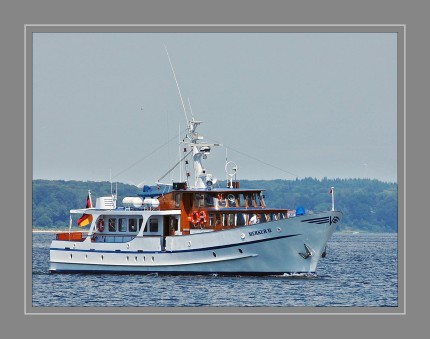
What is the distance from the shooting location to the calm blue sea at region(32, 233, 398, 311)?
51.4 metres

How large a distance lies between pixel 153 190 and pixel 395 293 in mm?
14899

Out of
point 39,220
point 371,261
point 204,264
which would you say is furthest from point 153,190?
point 371,261

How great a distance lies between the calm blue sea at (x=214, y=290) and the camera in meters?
51.4

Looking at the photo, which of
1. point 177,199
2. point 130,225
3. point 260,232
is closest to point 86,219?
point 130,225

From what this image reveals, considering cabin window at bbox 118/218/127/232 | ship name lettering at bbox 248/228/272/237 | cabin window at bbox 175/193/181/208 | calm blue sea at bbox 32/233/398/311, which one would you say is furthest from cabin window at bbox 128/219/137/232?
ship name lettering at bbox 248/228/272/237

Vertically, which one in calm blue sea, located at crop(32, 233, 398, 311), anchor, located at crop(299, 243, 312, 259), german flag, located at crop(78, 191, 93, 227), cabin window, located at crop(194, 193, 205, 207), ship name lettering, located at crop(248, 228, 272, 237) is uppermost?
cabin window, located at crop(194, 193, 205, 207)

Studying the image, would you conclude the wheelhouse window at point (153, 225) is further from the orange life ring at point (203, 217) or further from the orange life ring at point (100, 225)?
the orange life ring at point (100, 225)

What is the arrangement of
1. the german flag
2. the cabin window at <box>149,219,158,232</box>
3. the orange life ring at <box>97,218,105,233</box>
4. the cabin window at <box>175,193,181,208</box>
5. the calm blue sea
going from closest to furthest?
the calm blue sea, the cabin window at <box>175,193,181,208</box>, the cabin window at <box>149,219,158,232</box>, the orange life ring at <box>97,218,105,233</box>, the german flag

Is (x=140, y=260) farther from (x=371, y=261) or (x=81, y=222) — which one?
(x=371, y=261)

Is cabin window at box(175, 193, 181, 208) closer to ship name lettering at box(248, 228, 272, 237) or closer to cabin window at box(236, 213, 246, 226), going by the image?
cabin window at box(236, 213, 246, 226)

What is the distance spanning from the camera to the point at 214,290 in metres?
54.6

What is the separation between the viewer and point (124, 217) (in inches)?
2515

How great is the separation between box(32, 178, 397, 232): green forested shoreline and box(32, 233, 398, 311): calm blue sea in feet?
15.2

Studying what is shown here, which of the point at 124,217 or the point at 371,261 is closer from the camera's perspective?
the point at 124,217
